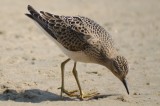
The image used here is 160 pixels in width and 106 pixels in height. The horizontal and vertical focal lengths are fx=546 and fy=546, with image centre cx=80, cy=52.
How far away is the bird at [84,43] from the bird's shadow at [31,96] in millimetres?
208

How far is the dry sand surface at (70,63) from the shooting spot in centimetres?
1001

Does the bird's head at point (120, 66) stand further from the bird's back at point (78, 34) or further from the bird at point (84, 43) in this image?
the bird's back at point (78, 34)

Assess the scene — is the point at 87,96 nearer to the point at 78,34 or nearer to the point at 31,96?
the point at 31,96

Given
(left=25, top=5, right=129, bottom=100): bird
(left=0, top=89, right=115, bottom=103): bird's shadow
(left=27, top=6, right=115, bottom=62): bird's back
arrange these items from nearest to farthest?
(left=0, top=89, right=115, bottom=103): bird's shadow < (left=25, top=5, right=129, bottom=100): bird < (left=27, top=6, right=115, bottom=62): bird's back

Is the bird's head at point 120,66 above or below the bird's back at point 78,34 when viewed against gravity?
below

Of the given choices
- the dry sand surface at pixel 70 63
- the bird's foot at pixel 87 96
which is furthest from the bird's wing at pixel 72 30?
the dry sand surface at pixel 70 63

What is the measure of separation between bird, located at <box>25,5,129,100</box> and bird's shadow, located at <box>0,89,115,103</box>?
0.68ft

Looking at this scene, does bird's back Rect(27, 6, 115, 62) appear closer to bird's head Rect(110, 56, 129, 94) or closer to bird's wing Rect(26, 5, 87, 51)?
bird's wing Rect(26, 5, 87, 51)

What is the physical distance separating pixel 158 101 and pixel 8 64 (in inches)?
145

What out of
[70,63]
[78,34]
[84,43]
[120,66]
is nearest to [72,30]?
[78,34]

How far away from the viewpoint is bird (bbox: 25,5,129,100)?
9953mm

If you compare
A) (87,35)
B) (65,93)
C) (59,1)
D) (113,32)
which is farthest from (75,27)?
(59,1)

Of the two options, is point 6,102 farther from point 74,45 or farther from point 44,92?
Result: point 74,45

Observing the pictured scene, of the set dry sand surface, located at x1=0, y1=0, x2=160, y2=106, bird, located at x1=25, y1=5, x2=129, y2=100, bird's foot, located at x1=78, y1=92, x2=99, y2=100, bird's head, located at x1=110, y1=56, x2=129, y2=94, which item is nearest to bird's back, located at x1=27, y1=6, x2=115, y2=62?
bird, located at x1=25, y1=5, x2=129, y2=100
